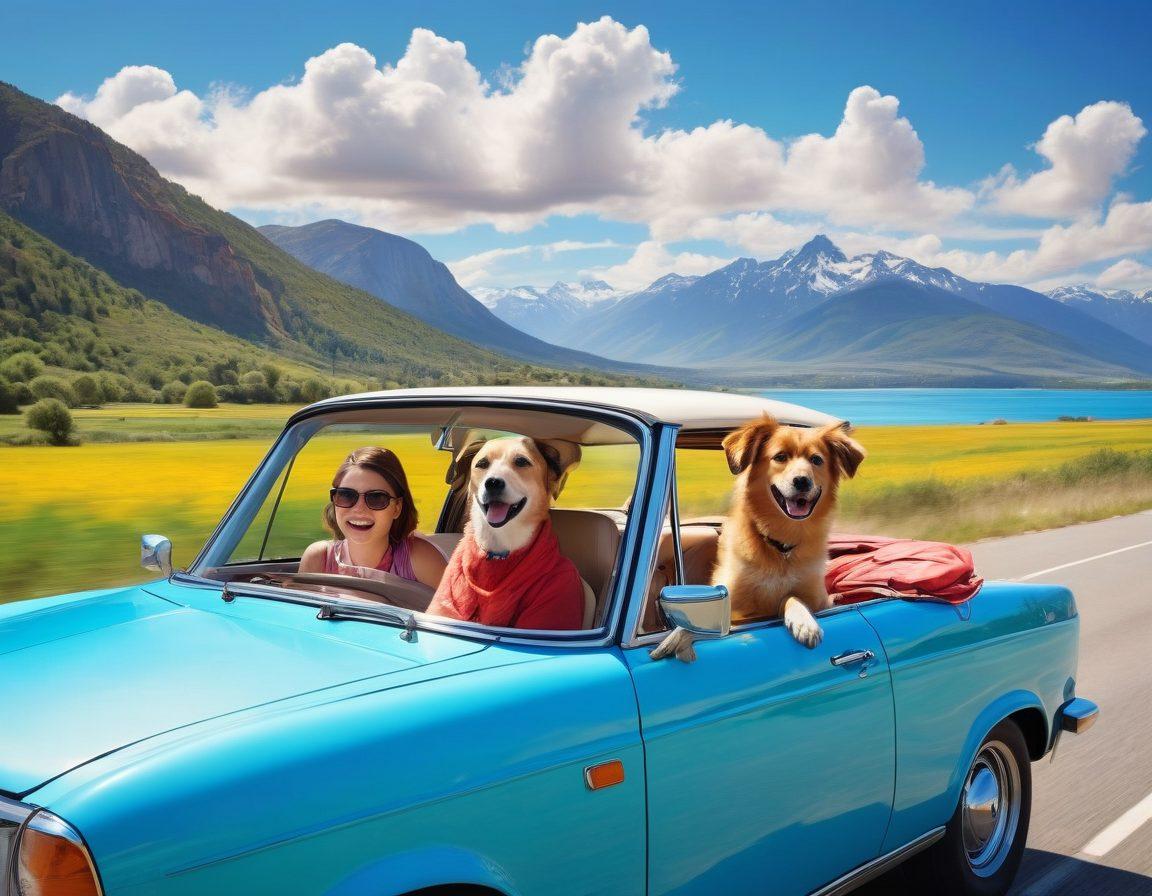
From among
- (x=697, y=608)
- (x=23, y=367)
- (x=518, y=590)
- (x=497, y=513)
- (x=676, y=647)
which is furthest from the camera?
(x=23, y=367)

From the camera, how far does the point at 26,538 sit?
1439cm

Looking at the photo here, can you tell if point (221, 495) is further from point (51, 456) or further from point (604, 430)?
point (604, 430)

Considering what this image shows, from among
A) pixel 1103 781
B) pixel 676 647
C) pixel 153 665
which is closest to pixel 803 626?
pixel 676 647

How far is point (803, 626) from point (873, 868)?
2.68 feet

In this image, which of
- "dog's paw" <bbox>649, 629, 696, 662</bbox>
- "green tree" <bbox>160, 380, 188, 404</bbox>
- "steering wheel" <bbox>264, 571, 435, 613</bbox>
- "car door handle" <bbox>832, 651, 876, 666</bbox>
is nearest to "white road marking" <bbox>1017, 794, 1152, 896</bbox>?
"car door handle" <bbox>832, 651, 876, 666</bbox>

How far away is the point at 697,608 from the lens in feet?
8.74

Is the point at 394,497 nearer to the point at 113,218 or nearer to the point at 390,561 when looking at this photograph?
the point at 390,561

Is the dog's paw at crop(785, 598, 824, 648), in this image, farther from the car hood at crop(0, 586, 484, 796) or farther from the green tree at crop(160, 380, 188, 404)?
the green tree at crop(160, 380, 188, 404)

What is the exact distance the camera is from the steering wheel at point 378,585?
3.50 meters

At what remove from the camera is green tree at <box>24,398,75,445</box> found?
27.6 meters

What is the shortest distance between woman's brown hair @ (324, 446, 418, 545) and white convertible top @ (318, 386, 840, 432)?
0.72ft

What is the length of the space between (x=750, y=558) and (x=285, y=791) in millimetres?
1925

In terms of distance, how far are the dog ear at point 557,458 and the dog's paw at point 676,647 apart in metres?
0.85

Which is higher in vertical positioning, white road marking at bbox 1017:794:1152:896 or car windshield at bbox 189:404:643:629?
car windshield at bbox 189:404:643:629
